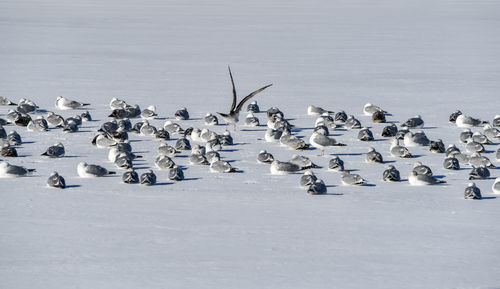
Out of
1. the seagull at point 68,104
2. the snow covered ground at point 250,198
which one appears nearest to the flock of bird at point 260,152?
the seagull at point 68,104

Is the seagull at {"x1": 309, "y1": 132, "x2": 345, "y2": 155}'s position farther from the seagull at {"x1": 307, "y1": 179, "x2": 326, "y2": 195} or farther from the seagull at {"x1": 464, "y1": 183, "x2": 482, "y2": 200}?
the seagull at {"x1": 464, "y1": 183, "x2": 482, "y2": 200}

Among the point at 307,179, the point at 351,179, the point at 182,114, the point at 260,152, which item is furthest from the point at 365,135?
the point at 182,114

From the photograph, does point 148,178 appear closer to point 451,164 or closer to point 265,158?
point 265,158

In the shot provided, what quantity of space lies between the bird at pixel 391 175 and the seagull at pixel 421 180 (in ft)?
0.95

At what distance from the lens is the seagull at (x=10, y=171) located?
56.6 feet

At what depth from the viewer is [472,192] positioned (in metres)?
15.8

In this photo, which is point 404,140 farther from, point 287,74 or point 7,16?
point 7,16

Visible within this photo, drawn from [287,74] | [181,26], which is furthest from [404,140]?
[181,26]

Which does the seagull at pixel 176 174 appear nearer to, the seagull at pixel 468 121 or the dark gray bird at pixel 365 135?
the dark gray bird at pixel 365 135

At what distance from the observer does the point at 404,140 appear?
20.8 m

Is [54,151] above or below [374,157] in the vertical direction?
above

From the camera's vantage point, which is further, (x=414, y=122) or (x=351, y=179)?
(x=414, y=122)

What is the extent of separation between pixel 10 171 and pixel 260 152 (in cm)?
549

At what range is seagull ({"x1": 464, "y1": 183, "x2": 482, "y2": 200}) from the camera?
620 inches
